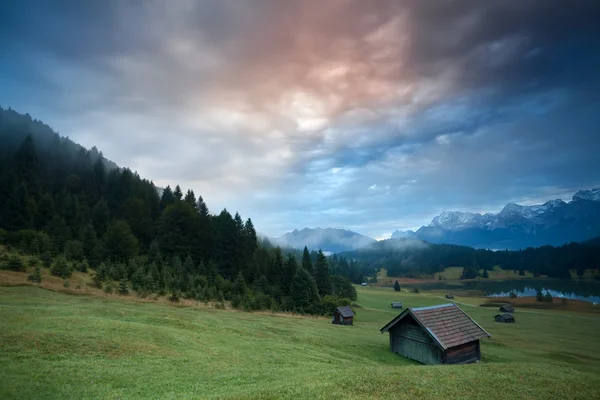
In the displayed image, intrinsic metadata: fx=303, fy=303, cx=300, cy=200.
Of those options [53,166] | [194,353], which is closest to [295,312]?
[194,353]

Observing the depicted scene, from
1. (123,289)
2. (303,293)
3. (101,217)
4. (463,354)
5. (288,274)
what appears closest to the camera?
(463,354)

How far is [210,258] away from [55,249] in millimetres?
31535

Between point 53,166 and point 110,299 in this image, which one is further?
point 53,166

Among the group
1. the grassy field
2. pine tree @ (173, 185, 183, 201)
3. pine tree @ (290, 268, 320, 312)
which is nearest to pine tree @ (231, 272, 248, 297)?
pine tree @ (290, 268, 320, 312)

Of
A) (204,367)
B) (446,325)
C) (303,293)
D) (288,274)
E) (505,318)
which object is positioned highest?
(288,274)

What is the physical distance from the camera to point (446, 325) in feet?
101

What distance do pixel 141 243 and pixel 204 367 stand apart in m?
66.1

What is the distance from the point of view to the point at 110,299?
39500 mm

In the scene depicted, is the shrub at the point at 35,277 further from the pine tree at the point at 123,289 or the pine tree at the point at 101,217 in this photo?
the pine tree at the point at 101,217

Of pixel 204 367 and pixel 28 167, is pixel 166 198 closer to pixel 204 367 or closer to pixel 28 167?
pixel 28 167

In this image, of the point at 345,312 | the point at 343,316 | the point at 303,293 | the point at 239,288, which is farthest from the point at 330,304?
the point at 239,288

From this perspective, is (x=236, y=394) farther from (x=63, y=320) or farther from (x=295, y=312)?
(x=295, y=312)

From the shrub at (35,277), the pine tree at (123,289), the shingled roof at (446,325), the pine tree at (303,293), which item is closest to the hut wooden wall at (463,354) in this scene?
the shingled roof at (446,325)

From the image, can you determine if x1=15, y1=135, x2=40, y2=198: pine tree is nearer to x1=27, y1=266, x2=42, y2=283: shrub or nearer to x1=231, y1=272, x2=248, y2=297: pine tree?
x1=27, y1=266, x2=42, y2=283: shrub
